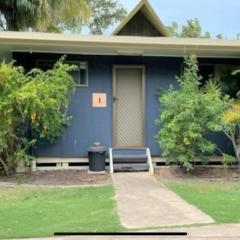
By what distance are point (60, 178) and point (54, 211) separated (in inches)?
152

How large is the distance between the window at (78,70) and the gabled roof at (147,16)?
5440mm

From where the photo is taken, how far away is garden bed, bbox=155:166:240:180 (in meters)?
12.5

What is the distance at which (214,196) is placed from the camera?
972 centimetres

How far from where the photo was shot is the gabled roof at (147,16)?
18.5 meters

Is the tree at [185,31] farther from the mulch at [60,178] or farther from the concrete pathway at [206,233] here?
the concrete pathway at [206,233]

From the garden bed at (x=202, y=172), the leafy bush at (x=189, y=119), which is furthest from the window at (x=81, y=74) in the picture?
the garden bed at (x=202, y=172)

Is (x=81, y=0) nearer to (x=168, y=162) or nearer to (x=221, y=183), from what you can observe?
(x=168, y=162)

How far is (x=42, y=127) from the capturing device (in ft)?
40.6

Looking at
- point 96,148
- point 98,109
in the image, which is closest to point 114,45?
point 98,109

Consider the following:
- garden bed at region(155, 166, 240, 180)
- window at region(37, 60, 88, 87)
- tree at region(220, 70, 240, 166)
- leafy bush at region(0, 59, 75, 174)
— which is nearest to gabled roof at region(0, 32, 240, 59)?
window at region(37, 60, 88, 87)

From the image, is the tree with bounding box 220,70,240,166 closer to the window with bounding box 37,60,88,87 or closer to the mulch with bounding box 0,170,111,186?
the mulch with bounding box 0,170,111,186

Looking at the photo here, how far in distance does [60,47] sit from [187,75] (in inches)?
126

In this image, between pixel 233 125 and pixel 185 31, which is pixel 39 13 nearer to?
pixel 233 125

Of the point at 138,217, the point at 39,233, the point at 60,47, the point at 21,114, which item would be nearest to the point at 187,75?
the point at 60,47
